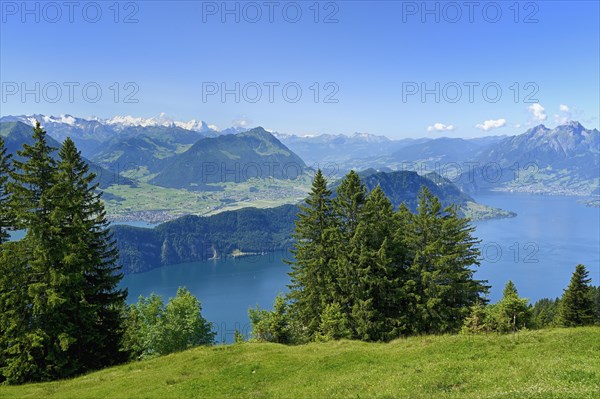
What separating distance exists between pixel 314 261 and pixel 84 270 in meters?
19.3

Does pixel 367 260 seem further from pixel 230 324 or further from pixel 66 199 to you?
pixel 230 324

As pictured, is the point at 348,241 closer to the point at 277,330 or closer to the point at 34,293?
the point at 277,330

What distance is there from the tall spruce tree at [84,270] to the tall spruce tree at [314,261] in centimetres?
1632

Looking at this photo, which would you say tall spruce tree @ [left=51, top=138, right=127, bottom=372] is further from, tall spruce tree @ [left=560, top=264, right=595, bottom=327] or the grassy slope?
tall spruce tree @ [left=560, top=264, right=595, bottom=327]

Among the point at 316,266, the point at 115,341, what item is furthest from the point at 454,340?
the point at 115,341

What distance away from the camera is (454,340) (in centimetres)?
2142

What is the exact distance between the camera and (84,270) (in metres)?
29.0

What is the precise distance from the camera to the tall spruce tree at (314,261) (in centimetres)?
3603

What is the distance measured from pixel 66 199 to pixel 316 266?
2167cm

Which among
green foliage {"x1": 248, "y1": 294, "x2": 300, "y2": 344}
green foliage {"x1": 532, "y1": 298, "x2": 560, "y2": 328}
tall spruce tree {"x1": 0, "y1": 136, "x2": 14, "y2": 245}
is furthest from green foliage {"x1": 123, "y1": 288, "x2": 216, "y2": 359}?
green foliage {"x1": 532, "y1": 298, "x2": 560, "y2": 328}

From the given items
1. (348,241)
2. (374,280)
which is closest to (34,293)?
(348,241)

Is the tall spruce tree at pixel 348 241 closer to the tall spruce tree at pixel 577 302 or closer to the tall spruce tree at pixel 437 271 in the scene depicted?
the tall spruce tree at pixel 437 271

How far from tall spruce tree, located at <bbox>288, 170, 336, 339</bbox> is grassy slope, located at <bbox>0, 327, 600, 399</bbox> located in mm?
9443

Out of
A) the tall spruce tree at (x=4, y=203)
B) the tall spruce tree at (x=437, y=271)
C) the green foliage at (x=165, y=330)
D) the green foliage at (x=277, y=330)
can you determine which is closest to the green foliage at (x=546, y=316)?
the tall spruce tree at (x=437, y=271)
